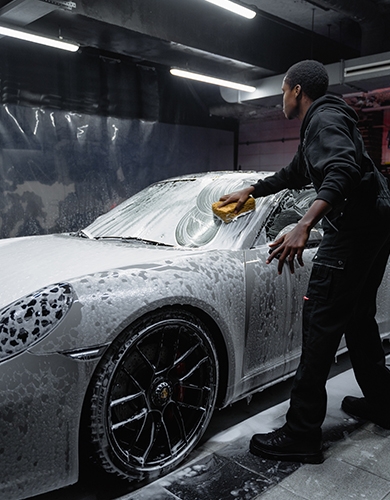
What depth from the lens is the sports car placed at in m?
1.47

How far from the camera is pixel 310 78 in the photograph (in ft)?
6.35

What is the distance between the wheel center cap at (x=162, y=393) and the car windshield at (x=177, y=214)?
29.3 inches

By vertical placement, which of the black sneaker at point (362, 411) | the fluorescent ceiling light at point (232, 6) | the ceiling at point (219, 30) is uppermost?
the ceiling at point (219, 30)

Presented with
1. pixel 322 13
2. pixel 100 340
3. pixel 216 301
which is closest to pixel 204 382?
pixel 216 301

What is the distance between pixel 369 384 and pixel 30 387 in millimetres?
1628

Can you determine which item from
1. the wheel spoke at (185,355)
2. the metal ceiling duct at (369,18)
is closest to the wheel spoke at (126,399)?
the wheel spoke at (185,355)

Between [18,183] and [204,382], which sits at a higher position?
[18,183]

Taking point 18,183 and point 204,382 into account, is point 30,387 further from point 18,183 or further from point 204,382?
point 18,183

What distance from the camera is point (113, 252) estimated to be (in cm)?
217

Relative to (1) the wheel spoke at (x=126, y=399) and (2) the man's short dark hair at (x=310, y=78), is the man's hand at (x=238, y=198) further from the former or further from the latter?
(1) the wheel spoke at (x=126, y=399)

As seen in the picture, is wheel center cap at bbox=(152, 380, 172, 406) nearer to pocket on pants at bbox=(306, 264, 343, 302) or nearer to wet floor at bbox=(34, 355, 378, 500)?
wet floor at bbox=(34, 355, 378, 500)

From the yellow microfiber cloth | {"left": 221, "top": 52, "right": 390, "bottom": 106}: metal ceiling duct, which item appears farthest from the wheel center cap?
{"left": 221, "top": 52, "right": 390, "bottom": 106}: metal ceiling duct

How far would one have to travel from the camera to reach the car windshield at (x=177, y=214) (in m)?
2.39

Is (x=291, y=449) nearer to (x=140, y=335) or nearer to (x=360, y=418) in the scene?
(x=360, y=418)
